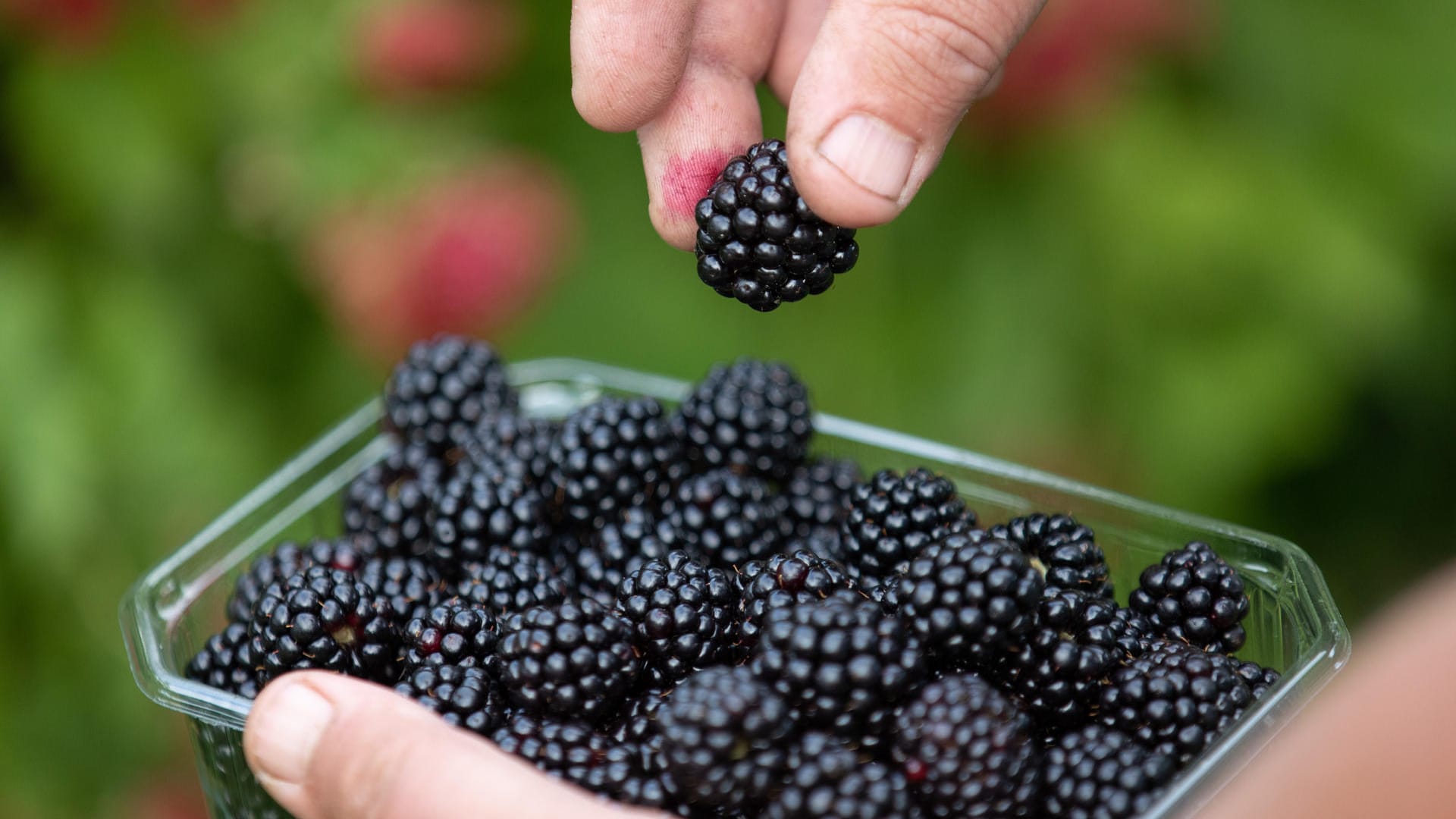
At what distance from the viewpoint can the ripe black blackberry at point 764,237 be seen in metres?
1.31

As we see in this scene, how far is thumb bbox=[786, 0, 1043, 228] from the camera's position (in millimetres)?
1205

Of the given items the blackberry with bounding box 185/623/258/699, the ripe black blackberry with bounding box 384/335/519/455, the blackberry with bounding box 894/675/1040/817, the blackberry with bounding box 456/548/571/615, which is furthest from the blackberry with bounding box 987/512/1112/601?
the blackberry with bounding box 185/623/258/699

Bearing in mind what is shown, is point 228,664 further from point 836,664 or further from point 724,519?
point 836,664

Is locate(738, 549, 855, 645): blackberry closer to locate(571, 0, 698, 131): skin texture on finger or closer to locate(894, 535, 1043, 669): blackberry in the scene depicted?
locate(894, 535, 1043, 669): blackberry

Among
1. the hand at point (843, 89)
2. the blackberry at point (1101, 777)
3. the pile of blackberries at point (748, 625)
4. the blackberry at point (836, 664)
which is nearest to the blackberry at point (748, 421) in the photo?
the pile of blackberries at point (748, 625)

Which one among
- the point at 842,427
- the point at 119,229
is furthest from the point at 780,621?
the point at 119,229

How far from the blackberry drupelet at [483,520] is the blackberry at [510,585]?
4 cm

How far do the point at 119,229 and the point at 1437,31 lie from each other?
2658 millimetres

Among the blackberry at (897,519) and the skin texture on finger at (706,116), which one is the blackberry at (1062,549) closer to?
the blackberry at (897,519)

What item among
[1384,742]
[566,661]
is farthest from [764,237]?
[1384,742]

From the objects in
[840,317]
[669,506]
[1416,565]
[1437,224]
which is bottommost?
[1416,565]

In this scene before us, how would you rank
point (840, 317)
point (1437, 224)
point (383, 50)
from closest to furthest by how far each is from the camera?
point (383, 50)
point (1437, 224)
point (840, 317)

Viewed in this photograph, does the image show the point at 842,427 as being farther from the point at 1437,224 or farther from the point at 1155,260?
the point at 1437,224

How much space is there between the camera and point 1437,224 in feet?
8.00
